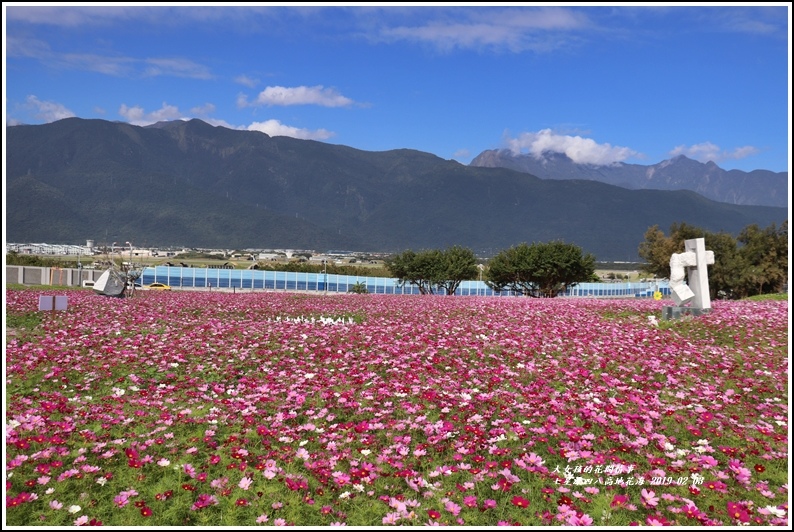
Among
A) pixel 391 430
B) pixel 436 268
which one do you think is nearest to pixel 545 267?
pixel 436 268

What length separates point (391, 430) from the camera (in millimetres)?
7859

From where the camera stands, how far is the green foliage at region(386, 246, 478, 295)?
6556cm

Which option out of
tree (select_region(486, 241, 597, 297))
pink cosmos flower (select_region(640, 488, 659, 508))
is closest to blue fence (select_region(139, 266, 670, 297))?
tree (select_region(486, 241, 597, 297))

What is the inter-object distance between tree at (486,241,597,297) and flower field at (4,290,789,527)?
43992 millimetres

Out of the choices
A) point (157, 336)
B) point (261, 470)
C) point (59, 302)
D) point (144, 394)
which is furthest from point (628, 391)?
point (59, 302)

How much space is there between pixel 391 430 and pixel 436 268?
59.3 m

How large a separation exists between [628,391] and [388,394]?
3.90m

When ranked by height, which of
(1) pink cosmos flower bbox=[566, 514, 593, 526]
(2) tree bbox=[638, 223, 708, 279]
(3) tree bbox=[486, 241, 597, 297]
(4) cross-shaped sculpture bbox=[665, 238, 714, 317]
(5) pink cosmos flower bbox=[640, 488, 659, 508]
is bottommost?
(1) pink cosmos flower bbox=[566, 514, 593, 526]

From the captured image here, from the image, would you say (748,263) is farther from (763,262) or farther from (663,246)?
(663,246)

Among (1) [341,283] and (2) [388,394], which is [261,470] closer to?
(2) [388,394]

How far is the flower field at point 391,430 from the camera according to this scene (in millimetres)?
5859

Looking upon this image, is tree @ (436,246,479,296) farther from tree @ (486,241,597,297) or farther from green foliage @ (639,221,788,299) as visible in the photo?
green foliage @ (639,221,788,299)

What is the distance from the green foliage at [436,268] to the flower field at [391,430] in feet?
167

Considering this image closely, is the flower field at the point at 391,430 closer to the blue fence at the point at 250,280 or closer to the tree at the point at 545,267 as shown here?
the tree at the point at 545,267
